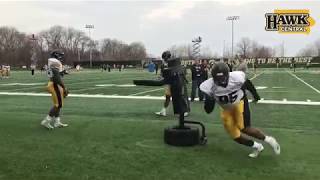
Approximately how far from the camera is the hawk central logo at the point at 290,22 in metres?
48.3

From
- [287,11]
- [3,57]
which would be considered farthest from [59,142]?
[3,57]

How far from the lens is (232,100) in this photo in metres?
6.62

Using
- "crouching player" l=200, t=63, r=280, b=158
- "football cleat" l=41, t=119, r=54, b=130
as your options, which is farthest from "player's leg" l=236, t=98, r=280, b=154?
"football cleat" l=41, t=119, r=54, b=130

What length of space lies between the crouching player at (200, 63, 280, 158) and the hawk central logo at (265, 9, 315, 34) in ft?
139

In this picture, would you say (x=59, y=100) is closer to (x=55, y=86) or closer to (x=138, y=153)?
(x=55, y=86)

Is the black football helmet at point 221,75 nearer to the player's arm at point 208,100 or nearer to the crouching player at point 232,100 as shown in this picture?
the crouching player at point 232,100

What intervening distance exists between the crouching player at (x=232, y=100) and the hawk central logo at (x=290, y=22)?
4231cm

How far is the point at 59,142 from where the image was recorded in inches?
313

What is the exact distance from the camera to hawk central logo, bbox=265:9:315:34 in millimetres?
48325

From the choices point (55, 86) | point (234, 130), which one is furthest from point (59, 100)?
point (234, 130)

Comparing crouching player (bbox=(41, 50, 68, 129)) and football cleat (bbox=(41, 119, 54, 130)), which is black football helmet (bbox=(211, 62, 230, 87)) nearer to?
crouching player (bbox=(41, 50, 68, 129))

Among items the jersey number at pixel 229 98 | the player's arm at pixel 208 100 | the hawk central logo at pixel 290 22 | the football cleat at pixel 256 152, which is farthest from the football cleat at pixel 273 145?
the hawk central logo at pixel 290 22

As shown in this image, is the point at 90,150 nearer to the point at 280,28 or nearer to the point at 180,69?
the point at 180,69

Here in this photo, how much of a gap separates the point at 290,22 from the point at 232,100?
46496 millimetres
